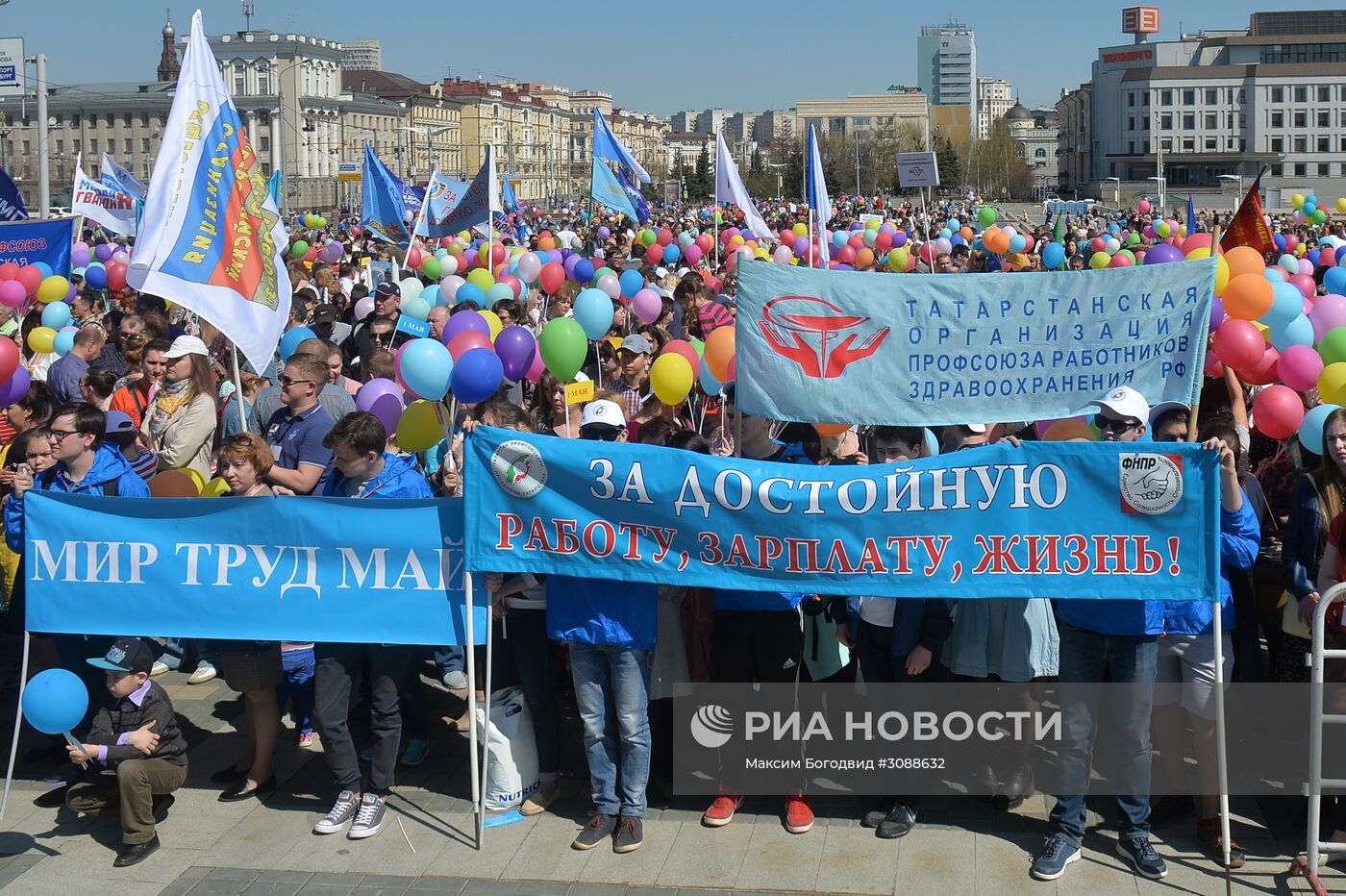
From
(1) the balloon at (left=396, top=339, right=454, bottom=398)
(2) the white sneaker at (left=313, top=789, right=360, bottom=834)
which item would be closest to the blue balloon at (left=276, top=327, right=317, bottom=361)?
(1) the balloon at (left=396, top=339, right=454, bottom=398)

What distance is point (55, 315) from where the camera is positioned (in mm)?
11938

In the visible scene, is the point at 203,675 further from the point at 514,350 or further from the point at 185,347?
the point at 514,350

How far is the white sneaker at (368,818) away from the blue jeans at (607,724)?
0.91 metres

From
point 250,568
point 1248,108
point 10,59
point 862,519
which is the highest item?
point 1248,108

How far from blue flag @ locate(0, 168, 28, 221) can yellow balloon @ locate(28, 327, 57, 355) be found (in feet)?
15.3

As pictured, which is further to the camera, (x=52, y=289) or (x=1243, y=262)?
(x=52, y=289)

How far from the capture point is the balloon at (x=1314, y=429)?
5789 mm

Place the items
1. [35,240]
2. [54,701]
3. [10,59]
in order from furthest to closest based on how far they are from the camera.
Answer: [10,59], [35,240], [54,701]

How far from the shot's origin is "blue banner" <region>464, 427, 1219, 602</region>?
5.16m

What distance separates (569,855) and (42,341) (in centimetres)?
778

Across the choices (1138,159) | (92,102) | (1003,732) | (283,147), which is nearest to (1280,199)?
(1138,159)

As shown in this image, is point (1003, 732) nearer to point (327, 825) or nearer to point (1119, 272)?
point (1119, 272)

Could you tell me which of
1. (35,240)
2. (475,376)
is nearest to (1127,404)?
(475,376)

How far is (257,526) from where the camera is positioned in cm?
579
